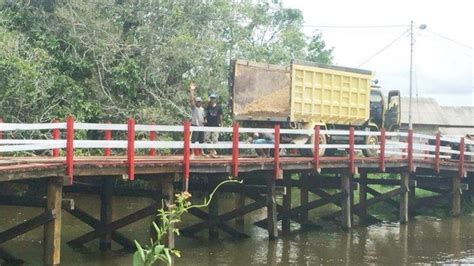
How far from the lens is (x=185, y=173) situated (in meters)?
12.0

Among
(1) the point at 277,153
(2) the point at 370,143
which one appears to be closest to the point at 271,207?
(1) the point at 277,153

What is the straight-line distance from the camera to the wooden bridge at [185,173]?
10086 millimetres

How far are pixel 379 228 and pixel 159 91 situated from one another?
27.3ft

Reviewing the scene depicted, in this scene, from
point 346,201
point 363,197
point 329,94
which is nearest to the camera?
point 346,201

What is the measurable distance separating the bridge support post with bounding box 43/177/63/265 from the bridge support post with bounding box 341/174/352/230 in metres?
8.75

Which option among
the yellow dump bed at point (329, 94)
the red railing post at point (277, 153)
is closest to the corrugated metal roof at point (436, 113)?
the yellow dump bed at point (329, 94)

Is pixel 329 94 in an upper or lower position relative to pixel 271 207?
upper

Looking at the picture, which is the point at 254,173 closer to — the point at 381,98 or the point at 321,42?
the point at 381,98

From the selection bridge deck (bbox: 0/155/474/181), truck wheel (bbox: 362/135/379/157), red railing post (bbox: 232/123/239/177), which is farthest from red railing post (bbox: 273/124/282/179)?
truck wheel (bbox: 362/135/379/157)

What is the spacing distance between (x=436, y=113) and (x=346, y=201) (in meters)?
27.7

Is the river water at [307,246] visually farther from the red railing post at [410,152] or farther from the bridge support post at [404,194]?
the red railing post at [410,152]

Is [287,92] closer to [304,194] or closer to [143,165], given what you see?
[304,194]

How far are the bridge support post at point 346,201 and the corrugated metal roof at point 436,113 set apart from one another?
24574mm

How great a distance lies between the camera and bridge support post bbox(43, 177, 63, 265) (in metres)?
9.92
